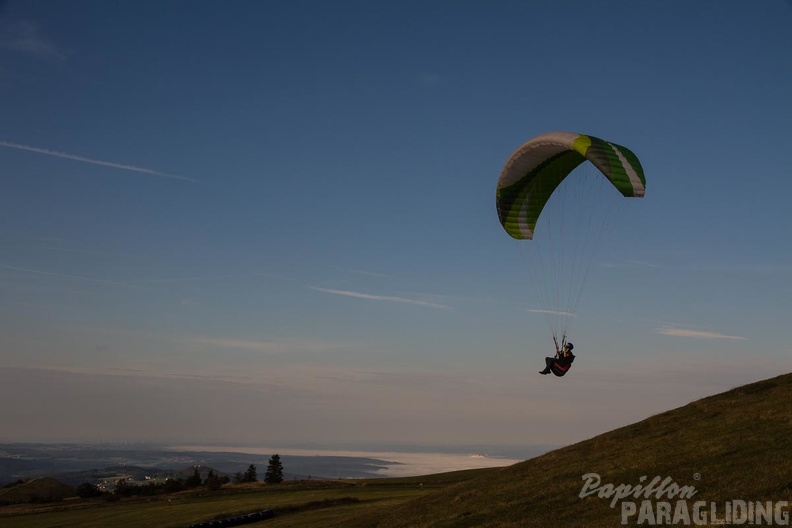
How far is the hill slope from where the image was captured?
66.2 feet

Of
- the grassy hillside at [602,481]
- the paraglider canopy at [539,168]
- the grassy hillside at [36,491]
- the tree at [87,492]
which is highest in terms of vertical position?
the paraglider canopy at [539,168]

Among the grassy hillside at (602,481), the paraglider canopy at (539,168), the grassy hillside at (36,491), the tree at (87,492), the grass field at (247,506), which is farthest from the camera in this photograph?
the grassy hillside at (36,491)

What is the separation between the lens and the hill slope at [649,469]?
66.2 feet

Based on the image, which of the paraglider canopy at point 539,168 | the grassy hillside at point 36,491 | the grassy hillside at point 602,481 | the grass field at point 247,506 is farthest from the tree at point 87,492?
the paraglider canopy at point 539,168

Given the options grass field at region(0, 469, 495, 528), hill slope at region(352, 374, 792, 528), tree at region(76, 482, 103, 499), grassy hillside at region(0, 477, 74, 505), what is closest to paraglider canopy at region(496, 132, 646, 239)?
hill slope at region(352, 374, 792, 528)

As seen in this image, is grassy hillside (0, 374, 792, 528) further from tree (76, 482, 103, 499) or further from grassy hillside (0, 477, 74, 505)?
grassy hillside (0, 477, 74, 505)

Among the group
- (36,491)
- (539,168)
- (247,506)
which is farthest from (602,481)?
(36,491)

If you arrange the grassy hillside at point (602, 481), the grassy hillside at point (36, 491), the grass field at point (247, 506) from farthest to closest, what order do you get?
the grassy hillside at point (36, 491) → the grass field at point (247, 506) → the grassy hillside at point (602, 481)

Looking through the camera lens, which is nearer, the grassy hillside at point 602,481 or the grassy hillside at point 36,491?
the grassy hillside at point 602,481

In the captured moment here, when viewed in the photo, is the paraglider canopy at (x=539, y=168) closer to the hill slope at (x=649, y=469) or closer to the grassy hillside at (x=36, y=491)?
the hill slope at (x=649, y=469)

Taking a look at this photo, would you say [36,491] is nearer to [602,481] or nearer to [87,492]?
[87,492]

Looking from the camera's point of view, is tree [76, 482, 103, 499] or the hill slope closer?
the hill slope

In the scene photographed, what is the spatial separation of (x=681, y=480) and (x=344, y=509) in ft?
74.8

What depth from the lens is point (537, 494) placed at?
26188 mm
